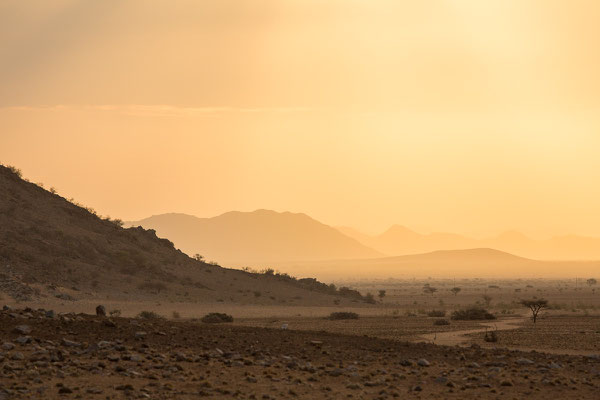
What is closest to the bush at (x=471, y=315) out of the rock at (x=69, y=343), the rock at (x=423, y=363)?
the rock at (x=423, y=363)

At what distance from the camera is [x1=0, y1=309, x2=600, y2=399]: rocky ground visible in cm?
1964

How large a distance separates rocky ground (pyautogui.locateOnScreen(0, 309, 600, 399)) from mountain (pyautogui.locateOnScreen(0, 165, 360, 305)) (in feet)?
123

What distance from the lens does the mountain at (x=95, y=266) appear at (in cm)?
7012

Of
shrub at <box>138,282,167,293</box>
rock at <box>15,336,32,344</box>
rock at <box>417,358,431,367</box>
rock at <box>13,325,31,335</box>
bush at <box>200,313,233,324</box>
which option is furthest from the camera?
shrub at <box>138,282,167,293</box>

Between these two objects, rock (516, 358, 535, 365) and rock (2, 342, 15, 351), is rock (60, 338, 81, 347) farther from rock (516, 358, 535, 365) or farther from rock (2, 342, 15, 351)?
rock (516, 358, 535, 365)

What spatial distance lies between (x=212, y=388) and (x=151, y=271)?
211 feet

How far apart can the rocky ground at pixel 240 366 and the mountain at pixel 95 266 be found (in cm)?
3752

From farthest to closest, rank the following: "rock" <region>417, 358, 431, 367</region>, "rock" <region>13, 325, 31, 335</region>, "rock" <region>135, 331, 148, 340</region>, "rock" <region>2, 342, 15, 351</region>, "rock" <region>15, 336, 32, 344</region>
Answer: "rock" <region>135, 331, 148, 340</region> → "rock" <region>417, 358, 431, 367</region> → "rock" <region>13, 325, 31, 335</region> → "rock" <region>15, 336, 32, 344</region> → "rock" <region>2, 342, 15, 351</region>

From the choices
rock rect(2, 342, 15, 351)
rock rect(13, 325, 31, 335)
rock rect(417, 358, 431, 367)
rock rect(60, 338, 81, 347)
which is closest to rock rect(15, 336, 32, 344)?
rock rect(2, 342, 15, 351)

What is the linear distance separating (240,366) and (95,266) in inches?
2286

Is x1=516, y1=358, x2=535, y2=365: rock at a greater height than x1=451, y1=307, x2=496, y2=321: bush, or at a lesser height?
lesser

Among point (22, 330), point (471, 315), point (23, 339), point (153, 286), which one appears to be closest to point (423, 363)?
point (23, 339)

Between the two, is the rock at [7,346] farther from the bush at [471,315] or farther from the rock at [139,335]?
the bush at [471,315]

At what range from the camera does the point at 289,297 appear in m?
83.5
